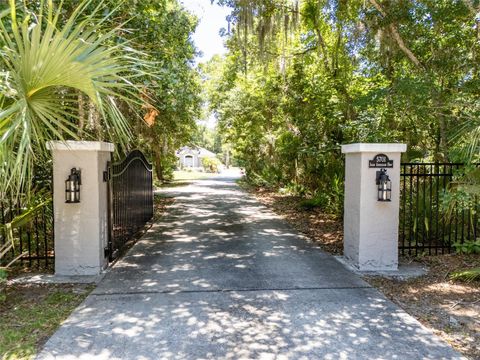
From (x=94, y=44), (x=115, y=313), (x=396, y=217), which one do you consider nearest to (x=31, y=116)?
(x=94, y=44)

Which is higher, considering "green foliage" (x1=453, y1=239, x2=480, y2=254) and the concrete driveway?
"green foliage" (x1=453, y1=239, x2=480, y2=254)

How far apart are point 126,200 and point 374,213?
4.29 m

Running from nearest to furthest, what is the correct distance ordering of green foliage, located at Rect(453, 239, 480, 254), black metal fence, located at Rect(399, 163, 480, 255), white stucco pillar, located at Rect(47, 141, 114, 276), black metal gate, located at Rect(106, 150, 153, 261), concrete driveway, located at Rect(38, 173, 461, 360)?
concrete driveway, located at Rect(38, 173, 461, 360)
white stucco pillar, located at Rect(47, 141, 114, 276)
black metal gate, located at Rect(106, 150, 153, 261)
black metal fence, located at Rect(399, 163, 480, 255)
green foliage, located at Rect(453, 239, 480, 254)

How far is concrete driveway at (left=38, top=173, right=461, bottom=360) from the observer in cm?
318

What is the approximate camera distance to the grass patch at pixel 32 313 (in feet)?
10.6

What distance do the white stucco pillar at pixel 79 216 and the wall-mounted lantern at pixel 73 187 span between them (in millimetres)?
65

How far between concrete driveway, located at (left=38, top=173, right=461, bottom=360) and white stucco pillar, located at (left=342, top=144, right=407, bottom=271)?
1.63 ft

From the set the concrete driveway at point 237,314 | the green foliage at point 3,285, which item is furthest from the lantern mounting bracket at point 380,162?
the green foliage at point 3,285

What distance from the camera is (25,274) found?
5148 mm

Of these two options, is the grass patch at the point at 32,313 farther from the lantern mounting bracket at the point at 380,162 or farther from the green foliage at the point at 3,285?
the lantern mounting bracket at the point at 380,162

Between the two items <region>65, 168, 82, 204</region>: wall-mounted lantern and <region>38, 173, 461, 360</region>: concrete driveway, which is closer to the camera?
<region>38, 173, 461, 360</region>: concrete driveway

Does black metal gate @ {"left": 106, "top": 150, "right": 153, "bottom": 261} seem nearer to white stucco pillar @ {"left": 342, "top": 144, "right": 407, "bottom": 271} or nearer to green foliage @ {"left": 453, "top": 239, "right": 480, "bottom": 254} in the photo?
white stucco pillar @ {"left": 342, "top": 144, "right": 407, "bottom": 271}

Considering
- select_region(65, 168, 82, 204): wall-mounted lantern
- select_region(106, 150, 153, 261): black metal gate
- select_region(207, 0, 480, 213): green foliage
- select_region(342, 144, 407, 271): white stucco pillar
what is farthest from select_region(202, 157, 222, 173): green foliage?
select_region(65, 168, 82, 204): wall-mounted lantern

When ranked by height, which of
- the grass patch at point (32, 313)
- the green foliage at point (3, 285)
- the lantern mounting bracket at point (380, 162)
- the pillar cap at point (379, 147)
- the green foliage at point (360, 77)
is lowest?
the grass patch at point (32, 313)
